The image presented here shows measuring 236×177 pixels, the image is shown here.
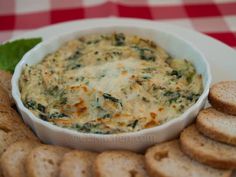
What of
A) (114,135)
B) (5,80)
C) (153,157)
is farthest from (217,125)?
(5,80)

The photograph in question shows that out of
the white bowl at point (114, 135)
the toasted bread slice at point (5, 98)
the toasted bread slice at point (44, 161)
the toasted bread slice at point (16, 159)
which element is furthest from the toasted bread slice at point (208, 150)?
the toasted bread slice at point (5, 98)

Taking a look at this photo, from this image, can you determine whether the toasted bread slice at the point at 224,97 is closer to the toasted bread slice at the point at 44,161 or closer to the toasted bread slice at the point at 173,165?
the toasted bread slice at the point at 173,165

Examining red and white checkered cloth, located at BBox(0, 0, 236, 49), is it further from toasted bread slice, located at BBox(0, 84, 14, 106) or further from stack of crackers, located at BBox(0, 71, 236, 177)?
stack of crackers, located at BBox(0, 71, 236, 177)

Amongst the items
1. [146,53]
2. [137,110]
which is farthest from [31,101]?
[146,53]

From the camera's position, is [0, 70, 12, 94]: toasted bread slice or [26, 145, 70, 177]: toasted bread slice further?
[0, 70, 12, 94]: toasted bread slice

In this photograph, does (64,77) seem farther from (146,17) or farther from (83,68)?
(146,17)

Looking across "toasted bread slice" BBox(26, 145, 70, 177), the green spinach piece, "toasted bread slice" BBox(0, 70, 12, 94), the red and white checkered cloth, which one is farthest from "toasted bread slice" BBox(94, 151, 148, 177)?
the red and white checkered cloth

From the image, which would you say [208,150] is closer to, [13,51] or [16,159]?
[16,159]
